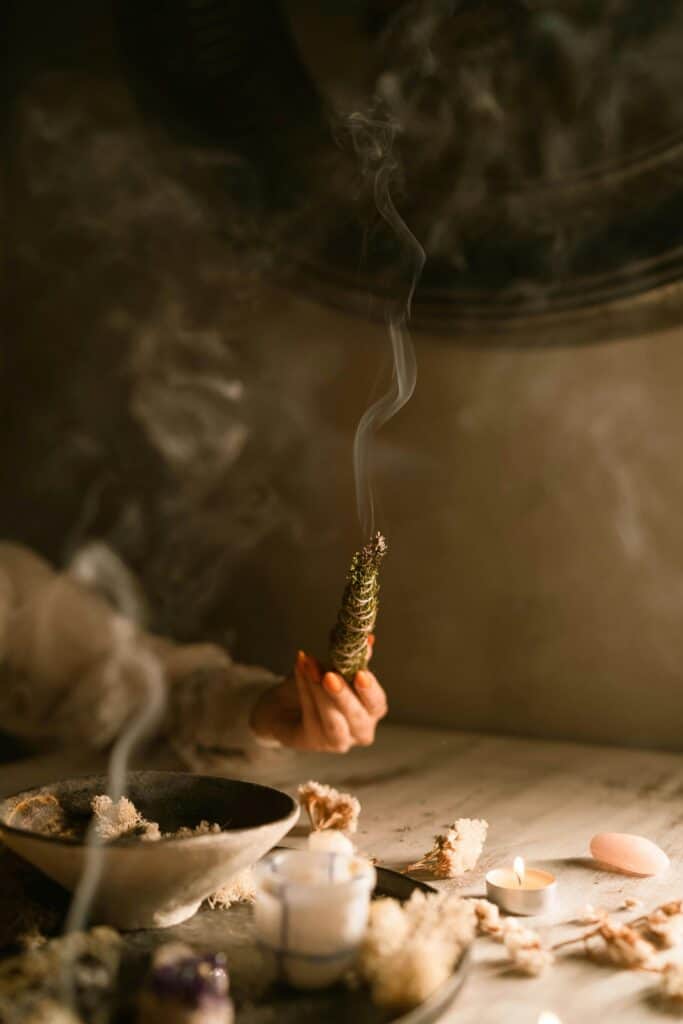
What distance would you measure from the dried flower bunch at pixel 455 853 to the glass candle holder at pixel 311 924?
11.3 inches

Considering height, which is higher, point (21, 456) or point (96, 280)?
point (96, 280)

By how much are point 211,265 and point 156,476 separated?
1.55 ft

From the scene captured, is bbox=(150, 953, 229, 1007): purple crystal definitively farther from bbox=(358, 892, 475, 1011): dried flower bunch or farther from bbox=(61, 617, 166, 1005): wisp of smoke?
bbox=(61, 617, 166, 1005): wisp of smoke

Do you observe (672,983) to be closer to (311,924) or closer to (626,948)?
(626,948)

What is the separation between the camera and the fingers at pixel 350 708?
43.9 inches

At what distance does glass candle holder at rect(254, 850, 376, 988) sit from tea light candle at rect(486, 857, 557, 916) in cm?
23

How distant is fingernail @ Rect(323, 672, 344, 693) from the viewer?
1104 millimetres

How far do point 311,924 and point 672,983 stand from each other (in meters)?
0.27

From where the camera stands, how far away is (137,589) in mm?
2053

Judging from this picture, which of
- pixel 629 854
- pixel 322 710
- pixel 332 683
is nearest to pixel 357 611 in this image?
pixel 332 683

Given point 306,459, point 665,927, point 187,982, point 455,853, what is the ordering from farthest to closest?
point 306,459 < point 455,853 < point 665,927 < point 187,982

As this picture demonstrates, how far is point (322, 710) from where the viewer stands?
1.20 m

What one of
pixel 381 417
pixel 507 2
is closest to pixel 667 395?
pixel 381 417

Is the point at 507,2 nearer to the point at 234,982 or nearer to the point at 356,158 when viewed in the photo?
the point at 356,158
